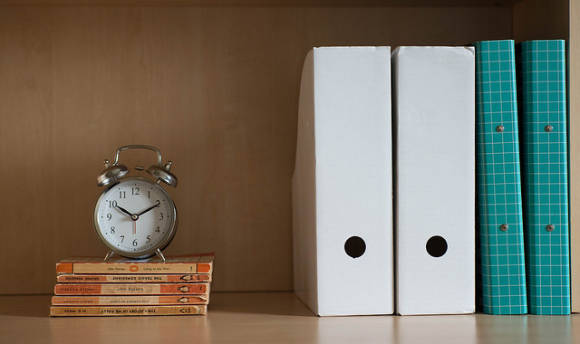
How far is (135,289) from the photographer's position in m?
0.98

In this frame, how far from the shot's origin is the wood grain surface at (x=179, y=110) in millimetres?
1191

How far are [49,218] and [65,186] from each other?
6 cm

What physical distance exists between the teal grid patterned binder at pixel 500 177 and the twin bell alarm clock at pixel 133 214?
46 centimetres

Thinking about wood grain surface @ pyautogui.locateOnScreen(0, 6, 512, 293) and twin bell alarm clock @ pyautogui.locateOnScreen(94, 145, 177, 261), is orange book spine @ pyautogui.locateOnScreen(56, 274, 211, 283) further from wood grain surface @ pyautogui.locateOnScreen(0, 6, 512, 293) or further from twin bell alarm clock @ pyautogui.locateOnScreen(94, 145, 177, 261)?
wood grain surface @ pyautogui.locateOnScreen(0, 6, 512, 293)

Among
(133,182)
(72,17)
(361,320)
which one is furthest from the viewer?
(72,17)

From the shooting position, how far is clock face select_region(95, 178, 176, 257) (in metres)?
1.03

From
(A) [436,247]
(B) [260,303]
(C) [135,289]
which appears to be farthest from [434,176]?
(C) [135,289]

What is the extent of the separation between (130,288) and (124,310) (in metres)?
0.03

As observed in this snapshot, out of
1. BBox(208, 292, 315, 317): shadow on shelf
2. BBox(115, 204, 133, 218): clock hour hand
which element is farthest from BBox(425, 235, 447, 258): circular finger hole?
BBox(115, 204, 133, 218): clock hour hand

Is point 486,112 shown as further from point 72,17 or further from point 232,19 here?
point 72,17

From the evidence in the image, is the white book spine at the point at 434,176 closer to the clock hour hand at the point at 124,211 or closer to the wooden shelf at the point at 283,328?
the wooden shelf at the point at 283,328

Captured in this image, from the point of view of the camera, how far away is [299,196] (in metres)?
1.11

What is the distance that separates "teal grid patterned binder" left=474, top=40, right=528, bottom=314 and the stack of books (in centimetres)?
41

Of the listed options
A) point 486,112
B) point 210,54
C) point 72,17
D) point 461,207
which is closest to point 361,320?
point 461,207
